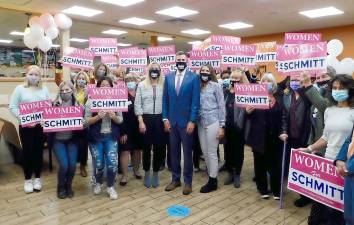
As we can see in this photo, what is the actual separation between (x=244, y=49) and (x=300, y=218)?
224 centimetres

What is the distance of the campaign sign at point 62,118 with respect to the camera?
10.7 ft

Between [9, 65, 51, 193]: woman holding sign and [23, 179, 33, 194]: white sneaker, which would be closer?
[9, 65, 51, 193]: woman holding sign

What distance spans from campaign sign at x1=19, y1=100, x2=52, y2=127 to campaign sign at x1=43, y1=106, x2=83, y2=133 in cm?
22

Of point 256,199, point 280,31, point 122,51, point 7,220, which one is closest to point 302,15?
point 280,31

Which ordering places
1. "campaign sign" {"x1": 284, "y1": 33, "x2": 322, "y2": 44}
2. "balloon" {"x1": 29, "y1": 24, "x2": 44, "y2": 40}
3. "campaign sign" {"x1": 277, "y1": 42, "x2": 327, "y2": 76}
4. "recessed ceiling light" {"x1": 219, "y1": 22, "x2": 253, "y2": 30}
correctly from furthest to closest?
"recessed ceiling light" {"x1": 219, "y1": 22, "x2": 253, "y2": 30} < "balloon" {"x1": 29, "y1": 24, "x2": 44, "y2": 40} < "campaign sign" {"x1": 284, "y1": 33, "x2": 322, "y2": 44} < "campaign sign" {"x1": 277, "y1": 42, "x2": 327, "y2": 76}

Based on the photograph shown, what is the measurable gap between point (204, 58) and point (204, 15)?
16.5ft

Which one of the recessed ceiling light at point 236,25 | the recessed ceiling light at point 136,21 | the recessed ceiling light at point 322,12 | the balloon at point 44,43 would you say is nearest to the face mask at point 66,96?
the balloon at point 44,43

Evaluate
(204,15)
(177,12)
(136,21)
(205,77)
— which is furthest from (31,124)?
(136,21)

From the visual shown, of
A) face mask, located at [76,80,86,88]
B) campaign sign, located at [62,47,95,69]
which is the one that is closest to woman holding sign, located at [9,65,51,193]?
face mask, located at [76,80,86,88]

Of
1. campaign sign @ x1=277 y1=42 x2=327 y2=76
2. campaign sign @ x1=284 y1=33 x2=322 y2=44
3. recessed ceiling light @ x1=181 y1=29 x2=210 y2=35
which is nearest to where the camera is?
campaign sign @ x1=277 y1=42 x2=327 y2=76

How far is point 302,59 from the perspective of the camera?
10.1ft

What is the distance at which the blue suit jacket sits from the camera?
3.37 metres

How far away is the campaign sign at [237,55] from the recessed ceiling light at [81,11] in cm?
519

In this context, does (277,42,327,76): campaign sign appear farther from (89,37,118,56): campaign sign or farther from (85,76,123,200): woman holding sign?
(89,37,118,56): campaign sign
